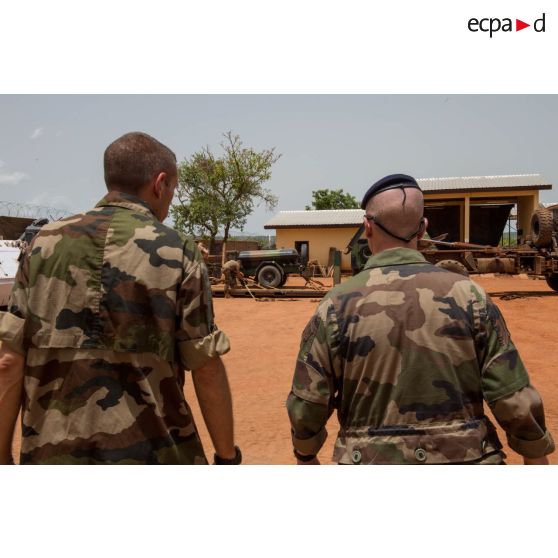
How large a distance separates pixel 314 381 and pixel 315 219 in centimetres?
3012

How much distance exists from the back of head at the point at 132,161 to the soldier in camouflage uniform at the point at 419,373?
2.70ft

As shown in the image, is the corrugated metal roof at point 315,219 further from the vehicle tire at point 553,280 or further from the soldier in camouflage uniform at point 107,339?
the soldier in camouflage uniform at point 107,339

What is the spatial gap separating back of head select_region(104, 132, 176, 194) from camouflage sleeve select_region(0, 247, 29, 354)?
0.42 metres

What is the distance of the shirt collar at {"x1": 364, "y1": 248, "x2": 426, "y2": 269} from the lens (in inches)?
71.1

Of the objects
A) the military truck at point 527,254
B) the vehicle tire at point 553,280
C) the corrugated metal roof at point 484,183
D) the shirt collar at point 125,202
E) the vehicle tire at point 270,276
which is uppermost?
the corrugated metal roof at point 484,183

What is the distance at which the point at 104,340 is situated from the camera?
164 centimetres

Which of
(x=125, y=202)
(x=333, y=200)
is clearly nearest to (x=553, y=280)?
(x=125, y=202)

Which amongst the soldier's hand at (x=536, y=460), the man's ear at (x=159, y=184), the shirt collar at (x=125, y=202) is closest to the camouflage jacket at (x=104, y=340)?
the shirt collar at (x=125, y=202)

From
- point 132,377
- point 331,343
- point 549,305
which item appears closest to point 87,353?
point 132,377

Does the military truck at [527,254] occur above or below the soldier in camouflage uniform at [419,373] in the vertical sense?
below

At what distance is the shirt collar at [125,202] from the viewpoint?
1.79m

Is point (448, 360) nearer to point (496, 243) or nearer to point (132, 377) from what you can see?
point (132, 377)

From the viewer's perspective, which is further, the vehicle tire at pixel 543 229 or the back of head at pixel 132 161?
the vehicle tire at pixel 543 229

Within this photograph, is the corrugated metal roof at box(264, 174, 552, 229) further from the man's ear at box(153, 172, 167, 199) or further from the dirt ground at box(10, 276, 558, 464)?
the man's ear at box(153, 172, 167, 199)
